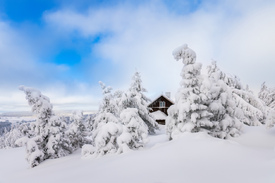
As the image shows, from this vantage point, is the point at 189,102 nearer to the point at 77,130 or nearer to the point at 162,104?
the point at 77,130

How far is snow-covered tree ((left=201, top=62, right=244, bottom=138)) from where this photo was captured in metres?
13.7

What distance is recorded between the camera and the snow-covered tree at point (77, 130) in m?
17.3

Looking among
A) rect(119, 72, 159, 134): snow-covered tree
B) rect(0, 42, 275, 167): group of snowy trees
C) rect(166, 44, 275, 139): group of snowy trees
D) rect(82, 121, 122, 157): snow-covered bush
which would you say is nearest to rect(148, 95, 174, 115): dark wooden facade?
rect(119, 72, 159, 134): snow-covered tree

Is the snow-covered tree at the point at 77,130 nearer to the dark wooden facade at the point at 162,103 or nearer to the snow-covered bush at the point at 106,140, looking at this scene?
the snow-covered bush at the point at 106,140

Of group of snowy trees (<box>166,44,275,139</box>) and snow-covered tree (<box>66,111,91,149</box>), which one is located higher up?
group of snowy trees (<box>166,44,275,139</box>)

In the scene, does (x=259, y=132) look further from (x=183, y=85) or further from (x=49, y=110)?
(x=49, y=110)

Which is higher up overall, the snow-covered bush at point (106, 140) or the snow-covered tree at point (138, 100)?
the snow-covered tree at point (138, 100)

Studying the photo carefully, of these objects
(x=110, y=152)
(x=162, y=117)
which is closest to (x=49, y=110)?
(x=110, y=152)

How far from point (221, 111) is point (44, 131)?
16262 millimetres

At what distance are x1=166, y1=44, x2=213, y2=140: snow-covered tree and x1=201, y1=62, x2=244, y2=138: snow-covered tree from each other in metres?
0.73

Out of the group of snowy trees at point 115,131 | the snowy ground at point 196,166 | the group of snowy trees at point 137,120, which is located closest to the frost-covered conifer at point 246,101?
the group of snowy trees at point 137,120

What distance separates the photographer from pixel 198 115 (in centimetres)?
1275

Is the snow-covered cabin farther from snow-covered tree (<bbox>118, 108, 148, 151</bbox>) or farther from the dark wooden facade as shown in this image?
snow-covered tree (<bbox>118, 108, 148, 151</bbox>)

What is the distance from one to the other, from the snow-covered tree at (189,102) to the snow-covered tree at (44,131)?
10.8m
